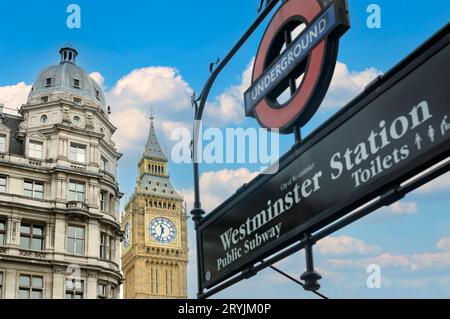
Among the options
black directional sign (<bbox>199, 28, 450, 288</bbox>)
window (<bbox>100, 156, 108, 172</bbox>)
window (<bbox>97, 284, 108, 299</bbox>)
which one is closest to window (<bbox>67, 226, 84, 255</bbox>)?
window (<bbox>97, 284, 108, 299</bbox>)

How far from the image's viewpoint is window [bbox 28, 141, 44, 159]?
4638cm

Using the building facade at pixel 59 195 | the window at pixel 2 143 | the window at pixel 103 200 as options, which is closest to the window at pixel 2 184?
the building facade at pixel 59 195

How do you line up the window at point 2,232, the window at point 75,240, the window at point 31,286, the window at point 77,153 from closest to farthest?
1. the window at point 31,286
2. the window at point 2,232
3. the window at point 75,240
4. the window at point 77,153

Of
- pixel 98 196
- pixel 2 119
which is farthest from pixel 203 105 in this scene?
pixel 2 119

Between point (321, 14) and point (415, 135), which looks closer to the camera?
point (415, 135)

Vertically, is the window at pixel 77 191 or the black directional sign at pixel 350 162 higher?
the window at pixel 77 191

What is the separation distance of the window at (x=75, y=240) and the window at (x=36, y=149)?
6007mm

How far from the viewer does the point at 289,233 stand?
5.61 meters

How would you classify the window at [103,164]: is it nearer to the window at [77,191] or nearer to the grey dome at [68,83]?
the window at [77,191]

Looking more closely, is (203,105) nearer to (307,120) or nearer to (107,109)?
(307,120)

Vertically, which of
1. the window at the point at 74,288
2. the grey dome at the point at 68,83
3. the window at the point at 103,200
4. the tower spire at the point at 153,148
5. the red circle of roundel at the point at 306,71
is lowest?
the red circle of roundel at the point at 306,71

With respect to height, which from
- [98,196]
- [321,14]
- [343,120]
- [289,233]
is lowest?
[289,233]

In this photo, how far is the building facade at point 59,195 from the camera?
41.9 meters
